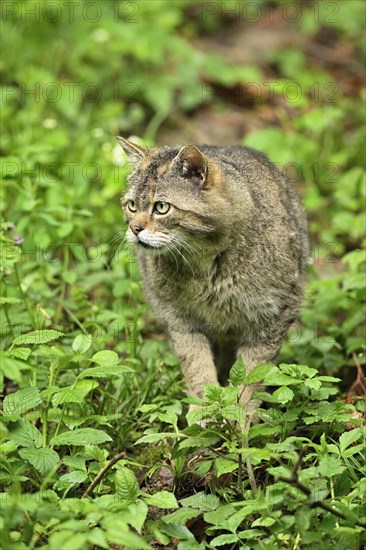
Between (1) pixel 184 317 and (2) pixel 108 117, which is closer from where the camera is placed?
(1) pixel 184 317

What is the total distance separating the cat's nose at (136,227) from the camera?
14.8 feet

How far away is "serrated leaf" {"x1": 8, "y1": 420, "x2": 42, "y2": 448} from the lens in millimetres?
4047

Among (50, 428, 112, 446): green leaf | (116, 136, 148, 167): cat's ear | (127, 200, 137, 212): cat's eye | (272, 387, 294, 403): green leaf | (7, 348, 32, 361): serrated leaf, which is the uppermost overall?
(116, 136, 148, 167): cat's ear

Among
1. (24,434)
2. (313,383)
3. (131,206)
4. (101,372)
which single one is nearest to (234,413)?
(313,383)

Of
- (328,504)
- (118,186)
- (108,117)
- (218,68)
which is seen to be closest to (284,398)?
(328,504)

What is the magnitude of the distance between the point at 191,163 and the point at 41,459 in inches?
66.9

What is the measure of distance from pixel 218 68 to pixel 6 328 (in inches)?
199

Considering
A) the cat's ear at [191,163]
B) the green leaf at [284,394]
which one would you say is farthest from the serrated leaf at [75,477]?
the cat's ear at [191,163]

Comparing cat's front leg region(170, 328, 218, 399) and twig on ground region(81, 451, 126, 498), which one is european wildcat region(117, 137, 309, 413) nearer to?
cat's front leg region(170, 328, 218, 399)

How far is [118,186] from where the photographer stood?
270 inches

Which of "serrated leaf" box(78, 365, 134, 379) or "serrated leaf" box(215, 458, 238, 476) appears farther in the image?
"serrated leaf" box(78, 365, 134, 379)

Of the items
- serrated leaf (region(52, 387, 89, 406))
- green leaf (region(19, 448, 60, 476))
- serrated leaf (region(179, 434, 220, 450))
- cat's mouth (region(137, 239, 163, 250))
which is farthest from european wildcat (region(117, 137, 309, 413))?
green leaf (region(19, 448, 60, 476))

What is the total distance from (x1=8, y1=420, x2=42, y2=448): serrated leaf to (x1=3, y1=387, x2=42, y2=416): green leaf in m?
0.09

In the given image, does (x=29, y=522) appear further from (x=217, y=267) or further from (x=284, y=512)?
(x=217, y=267)
